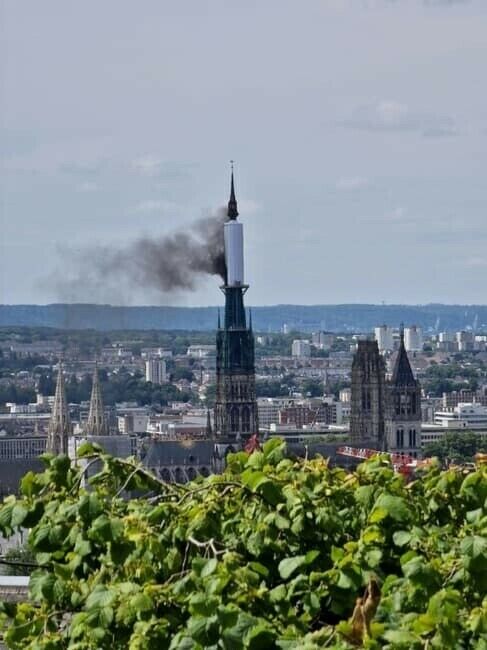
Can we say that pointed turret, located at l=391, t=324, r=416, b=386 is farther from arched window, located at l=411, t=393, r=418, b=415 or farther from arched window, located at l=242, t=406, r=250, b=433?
arched window, located at l=242, t=406, r=250, b=433

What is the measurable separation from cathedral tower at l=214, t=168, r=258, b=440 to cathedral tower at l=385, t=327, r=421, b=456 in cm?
535

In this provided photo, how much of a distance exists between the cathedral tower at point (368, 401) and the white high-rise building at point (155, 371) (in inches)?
2995

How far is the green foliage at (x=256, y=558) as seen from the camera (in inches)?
346

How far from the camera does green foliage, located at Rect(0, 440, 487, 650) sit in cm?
879

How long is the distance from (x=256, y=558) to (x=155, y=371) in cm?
15579

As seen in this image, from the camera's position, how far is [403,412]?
81062 mm

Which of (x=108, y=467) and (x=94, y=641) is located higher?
(x=108, y=467)

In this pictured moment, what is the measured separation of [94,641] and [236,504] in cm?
112

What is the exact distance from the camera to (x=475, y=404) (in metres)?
147

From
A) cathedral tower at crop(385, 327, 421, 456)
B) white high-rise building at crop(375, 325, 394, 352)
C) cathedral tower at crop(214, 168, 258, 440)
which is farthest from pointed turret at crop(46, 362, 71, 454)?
white high-rise building at crop(375, 325, 394, 352)

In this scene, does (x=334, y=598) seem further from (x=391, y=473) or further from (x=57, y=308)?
(x=57, y=308)

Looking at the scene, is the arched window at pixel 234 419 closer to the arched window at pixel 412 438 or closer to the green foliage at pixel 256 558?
the arched window at pixel 412 438

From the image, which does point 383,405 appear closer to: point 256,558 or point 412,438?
point 412,438

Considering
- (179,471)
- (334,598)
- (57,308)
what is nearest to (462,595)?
(334,598)
